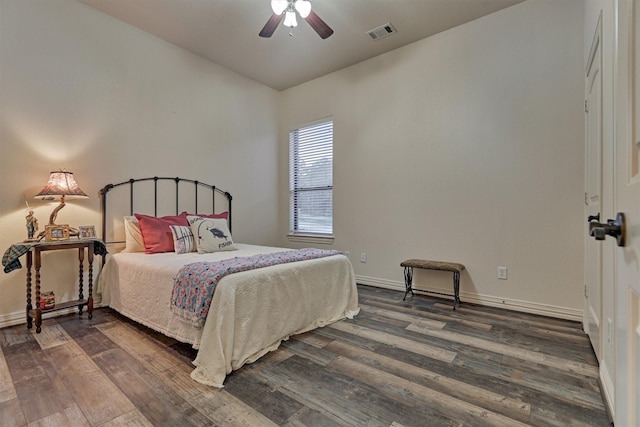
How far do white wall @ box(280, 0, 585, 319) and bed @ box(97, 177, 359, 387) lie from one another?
1287 mm

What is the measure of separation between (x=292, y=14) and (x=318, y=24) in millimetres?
226

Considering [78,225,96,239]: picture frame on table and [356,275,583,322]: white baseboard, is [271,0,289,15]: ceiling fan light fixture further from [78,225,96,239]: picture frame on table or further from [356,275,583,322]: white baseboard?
[356,275,583,322]: white baseboard

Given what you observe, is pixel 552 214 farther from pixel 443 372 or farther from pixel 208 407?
pixel 208 407

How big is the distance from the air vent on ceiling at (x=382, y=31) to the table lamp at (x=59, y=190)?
3.35m

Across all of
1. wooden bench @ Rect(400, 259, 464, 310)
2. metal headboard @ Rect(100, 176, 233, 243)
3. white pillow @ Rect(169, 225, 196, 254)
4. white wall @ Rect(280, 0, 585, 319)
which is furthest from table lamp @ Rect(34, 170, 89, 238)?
wooden bench @ Rect(400, 259, 464, 310)

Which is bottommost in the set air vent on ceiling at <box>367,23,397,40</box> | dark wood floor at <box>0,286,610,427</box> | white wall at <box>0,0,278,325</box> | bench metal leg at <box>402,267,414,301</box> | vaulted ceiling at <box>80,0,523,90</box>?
dark wood floor at <box>0,286,610,427</box>

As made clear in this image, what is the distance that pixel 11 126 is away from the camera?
8.52ft

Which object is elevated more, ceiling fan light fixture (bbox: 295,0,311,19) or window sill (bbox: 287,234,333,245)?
ceiling fan light fixture (bbox: 295,0,311,19)

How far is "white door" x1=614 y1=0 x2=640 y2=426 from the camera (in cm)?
67

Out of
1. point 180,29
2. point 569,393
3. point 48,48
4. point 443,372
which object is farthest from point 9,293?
point 569,393

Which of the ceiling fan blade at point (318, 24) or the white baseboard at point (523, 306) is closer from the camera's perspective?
the ceiling fan blade at point (318, 24)

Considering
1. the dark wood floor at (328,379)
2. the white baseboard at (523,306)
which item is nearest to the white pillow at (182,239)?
the dark wood floor at (328,379)

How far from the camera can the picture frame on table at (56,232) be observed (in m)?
2.60

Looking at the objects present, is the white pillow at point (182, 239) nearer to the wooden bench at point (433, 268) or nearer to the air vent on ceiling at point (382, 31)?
the wooden bench at point (433, 268)
